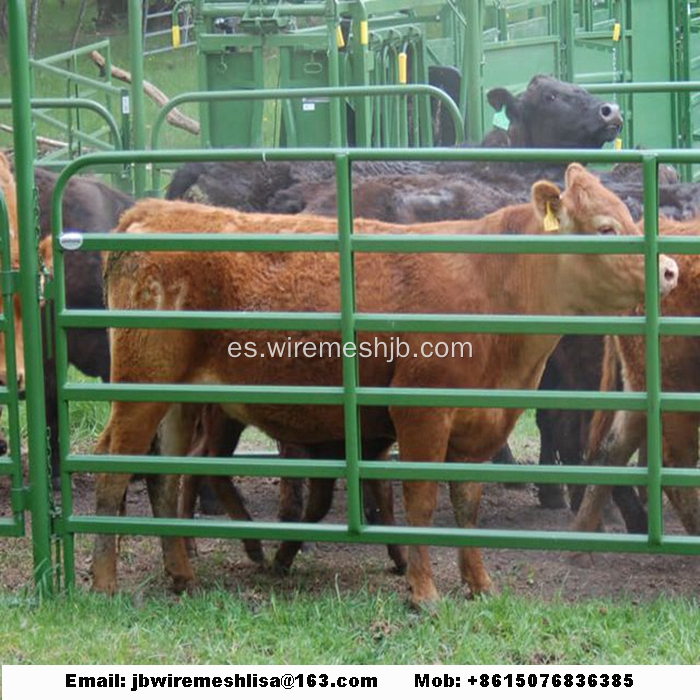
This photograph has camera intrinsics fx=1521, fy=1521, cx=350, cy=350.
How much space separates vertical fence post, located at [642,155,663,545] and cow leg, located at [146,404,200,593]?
203 centimetres

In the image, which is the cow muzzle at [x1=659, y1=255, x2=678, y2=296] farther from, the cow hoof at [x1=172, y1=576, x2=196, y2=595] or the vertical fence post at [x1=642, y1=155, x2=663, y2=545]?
the cow hoof at [x1=172, y1=576, x2=196, y2=595]

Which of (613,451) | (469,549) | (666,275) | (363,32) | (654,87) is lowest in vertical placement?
(469,549)

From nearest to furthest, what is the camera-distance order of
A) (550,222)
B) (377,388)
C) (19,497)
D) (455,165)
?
(377,388) → (550,222) → (19,497) → (455,165)

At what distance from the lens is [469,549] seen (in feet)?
20.4

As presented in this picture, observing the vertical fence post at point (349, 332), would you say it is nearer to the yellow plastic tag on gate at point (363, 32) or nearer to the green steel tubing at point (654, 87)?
the green steel tubing at point (654, 87)

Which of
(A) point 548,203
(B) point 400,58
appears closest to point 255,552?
(A) point 548,203

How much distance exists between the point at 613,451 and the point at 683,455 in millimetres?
414

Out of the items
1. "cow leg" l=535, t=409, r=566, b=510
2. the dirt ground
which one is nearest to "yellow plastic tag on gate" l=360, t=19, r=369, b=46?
"cow leg" l=535, t=409, r=566, b=510

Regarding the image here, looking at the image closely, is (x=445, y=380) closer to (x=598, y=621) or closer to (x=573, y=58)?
(x=598, y=621)

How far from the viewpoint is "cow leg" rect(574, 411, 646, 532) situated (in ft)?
22.7

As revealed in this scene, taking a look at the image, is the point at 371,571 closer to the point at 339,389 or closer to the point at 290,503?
the point at 290,503

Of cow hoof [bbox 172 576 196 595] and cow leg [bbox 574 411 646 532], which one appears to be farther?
cow leg [bbox 574 411 646 532]

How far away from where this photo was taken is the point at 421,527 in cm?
615

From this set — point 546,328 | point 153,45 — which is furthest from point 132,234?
point 153,45
